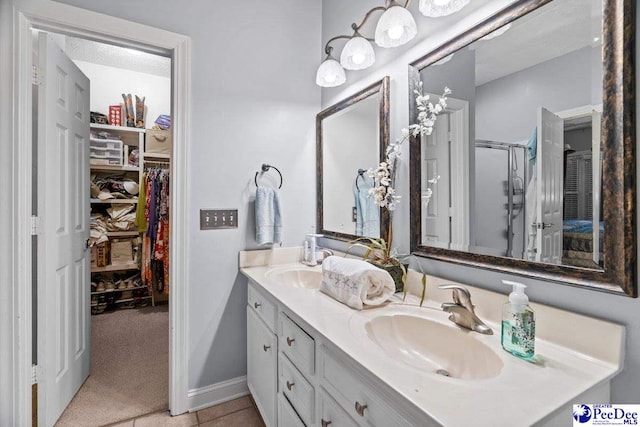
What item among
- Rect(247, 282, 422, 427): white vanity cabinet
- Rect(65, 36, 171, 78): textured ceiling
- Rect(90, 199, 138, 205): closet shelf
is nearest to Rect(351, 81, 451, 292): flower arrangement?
Rect(247, 282, 422, 427): white vanity cabinet

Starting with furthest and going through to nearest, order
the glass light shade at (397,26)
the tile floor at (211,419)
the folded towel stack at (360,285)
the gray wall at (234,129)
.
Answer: the gray wall at (234,129) < the tile floor at (211,419) < the glass light shade at (397,26) < the folded towel stack at (360,285)

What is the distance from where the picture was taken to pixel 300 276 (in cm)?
182

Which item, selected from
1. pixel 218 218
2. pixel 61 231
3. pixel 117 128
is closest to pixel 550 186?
pixel 218 218

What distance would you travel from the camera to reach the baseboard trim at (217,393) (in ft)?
5.68

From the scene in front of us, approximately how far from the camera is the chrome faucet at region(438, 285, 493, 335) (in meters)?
0.96

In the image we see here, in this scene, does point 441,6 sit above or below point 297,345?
above

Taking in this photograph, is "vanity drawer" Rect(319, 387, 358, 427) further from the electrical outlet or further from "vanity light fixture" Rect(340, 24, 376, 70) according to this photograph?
"vanity light fixture" Rect(340, 24, 376, 70)

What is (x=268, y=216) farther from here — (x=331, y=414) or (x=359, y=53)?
(x=331, y=414)

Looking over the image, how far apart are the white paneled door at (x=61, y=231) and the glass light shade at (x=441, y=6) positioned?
1.80m

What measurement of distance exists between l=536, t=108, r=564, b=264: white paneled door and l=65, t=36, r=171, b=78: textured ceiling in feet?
10.4

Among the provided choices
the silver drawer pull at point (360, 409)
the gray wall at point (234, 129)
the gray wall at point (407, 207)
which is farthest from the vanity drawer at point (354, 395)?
the gray wall at point (234, 129)
